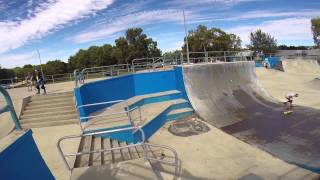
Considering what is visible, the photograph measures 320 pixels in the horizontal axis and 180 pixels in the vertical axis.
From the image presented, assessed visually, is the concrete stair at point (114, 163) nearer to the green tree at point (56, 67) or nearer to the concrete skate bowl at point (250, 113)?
the concrete skate bowl at point (250, 113)

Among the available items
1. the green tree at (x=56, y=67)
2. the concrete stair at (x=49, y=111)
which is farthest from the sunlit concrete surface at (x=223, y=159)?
the green tree at (x=56, y=67)

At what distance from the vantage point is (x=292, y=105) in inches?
625

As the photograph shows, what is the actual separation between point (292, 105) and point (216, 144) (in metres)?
7.19

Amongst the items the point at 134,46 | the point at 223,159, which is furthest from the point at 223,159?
the point at 134,46

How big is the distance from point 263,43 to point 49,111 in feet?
253

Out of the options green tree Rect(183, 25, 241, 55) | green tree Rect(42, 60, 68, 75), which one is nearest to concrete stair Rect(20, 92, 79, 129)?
green tree Rect(183, 25, 241, 55)

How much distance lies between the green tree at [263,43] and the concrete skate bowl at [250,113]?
63.8 meters

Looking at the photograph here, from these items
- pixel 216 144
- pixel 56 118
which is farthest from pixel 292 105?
pixel 56 118

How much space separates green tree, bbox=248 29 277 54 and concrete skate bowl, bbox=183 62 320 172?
63.8 m

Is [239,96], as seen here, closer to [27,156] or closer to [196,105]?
[196,105]

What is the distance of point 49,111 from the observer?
13070mm

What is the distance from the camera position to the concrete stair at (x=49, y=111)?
40.1ft

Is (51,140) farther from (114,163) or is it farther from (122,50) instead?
(122,50)

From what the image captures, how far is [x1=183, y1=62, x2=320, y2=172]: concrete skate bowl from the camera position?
10.2 m
